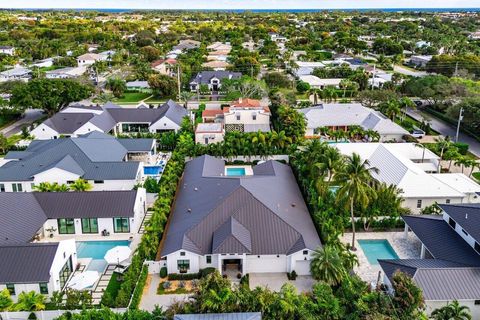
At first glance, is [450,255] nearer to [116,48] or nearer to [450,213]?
[450,213]

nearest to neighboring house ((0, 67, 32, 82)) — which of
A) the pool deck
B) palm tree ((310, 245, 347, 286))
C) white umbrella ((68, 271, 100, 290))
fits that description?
white umbrella ((68, 271, 100, 290))

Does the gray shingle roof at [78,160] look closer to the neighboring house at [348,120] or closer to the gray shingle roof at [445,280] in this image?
the gray shingle roof at [445,280]

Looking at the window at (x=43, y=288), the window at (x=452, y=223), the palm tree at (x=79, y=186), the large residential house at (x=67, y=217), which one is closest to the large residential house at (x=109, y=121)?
the palm tree at (x=79, y=186)

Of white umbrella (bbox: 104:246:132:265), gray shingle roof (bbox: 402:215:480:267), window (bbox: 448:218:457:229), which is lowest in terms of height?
white umbrella (bbox: 104:246:132:265)

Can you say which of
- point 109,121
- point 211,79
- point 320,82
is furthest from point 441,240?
point 211,79

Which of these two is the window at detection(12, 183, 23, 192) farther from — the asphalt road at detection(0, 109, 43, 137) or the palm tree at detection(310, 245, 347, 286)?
the palm tree at detection(310, 245, 347, 286)

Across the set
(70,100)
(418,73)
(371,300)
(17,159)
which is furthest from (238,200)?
(418,73)
